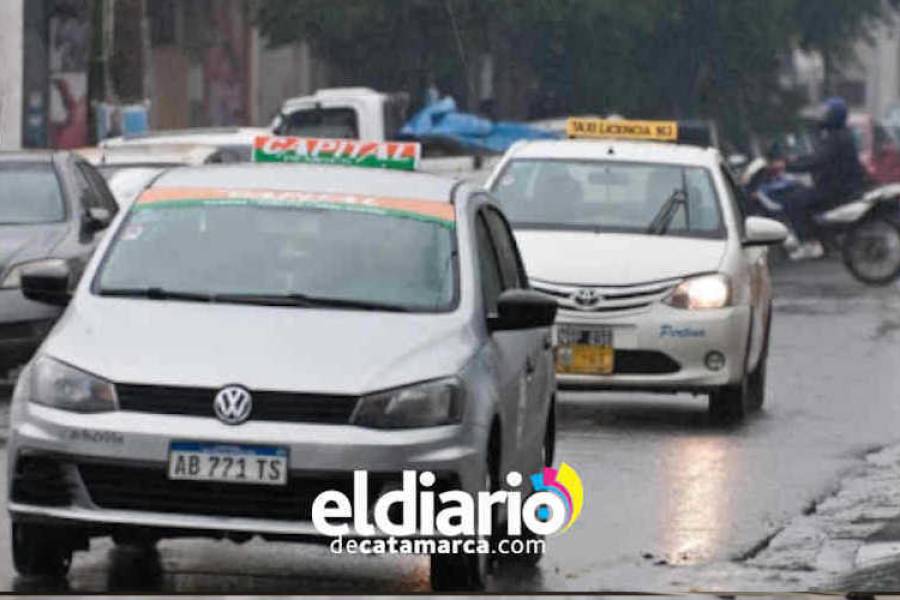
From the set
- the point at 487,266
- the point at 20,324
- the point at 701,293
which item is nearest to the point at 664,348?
the point at 701,293

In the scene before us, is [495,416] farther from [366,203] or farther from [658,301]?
[658,301]

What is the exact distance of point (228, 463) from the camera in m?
9.91

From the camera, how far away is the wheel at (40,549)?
10.3m

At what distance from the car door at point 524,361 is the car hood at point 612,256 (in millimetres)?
4973

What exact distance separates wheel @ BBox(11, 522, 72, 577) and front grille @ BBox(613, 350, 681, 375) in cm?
709

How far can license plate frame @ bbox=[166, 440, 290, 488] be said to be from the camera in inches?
390

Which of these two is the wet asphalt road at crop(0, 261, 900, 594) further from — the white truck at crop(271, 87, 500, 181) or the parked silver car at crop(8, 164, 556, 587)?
the white truck at crop(271, 87, 500, 181)

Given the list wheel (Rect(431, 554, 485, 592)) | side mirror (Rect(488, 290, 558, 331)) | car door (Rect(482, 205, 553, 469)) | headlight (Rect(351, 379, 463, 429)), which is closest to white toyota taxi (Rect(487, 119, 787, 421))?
car door (Rect(482, 205, 553, 469))

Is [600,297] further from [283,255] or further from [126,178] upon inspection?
[126,178]

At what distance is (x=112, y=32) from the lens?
37.2 m

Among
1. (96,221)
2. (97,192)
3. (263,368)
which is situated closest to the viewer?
(263,368)

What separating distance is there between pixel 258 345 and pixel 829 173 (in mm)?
24317

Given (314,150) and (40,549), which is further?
(314,150)

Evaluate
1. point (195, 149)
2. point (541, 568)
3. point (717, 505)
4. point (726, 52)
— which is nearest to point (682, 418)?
point (717, 505)
